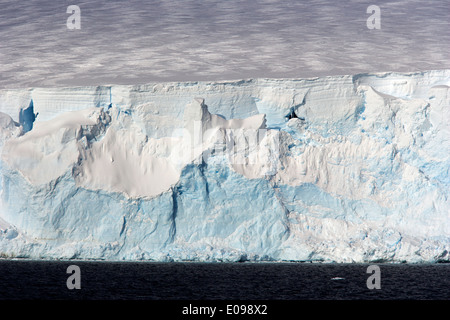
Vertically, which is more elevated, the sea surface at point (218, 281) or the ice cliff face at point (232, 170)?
the ice cliff face at point (232, 170)

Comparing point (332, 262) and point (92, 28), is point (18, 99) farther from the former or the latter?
point (332, 262)

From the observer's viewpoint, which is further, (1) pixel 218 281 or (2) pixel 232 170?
(2) pixel 232 170

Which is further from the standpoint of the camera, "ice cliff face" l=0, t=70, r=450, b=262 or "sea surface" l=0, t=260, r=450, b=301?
"ice cliff face" l=0, t=70, r=450, b=262

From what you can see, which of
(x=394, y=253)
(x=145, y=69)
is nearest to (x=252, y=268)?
(x=394, y=253)

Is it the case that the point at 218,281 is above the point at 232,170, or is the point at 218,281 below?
below

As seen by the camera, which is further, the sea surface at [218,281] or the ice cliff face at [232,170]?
the ice cliff face at [232,170]
